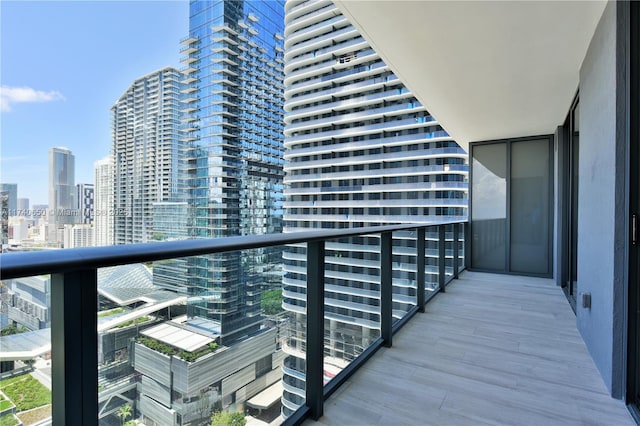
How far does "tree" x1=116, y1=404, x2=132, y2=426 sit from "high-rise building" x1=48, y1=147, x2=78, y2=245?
150 cm

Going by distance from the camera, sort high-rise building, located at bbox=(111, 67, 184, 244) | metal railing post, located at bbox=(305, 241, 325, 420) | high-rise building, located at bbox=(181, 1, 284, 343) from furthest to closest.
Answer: high-rise building, located at bbox=(181, 1, 284, 343)
high-rise building, located at bbox=(111, 67, 184, 244)
metal railing post, located at bbox=(305, 241, 325, 420)

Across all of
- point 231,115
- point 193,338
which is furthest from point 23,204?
point 231,115

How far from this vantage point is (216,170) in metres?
10.8

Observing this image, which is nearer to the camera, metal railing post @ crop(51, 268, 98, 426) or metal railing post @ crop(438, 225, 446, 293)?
metal railing post @ crop(51, 268, 98, 426)

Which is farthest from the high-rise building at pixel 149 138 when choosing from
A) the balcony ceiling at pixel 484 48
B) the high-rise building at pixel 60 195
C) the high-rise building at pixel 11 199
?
the balcony ceiling at pixel 484 48

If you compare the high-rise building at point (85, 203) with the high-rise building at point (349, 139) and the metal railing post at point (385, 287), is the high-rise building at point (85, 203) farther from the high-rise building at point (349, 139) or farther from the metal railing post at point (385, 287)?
the high-rise building at point (349, 139)

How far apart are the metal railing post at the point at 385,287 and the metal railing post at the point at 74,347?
217 cm

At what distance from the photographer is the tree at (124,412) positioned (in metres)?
0.93

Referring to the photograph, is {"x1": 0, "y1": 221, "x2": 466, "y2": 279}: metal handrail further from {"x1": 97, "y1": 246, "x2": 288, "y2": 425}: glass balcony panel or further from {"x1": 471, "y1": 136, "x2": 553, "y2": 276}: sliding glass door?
{"x1": 471, "y1": 136, "x2": 553, "y2": 276}: sliding glass door

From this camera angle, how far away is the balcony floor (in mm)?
1817

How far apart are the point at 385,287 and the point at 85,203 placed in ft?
13.9

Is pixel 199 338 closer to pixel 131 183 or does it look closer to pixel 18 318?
pixel 18 318

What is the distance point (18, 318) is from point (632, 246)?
2703mm

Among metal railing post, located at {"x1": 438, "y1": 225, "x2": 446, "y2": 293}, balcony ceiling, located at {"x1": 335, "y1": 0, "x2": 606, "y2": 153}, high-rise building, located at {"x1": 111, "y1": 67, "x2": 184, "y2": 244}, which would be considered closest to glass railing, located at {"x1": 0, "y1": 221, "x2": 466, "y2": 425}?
balcony ceiling, located at {"x1": 335, "y1": 0, "x2": 606, "y2": 153}
